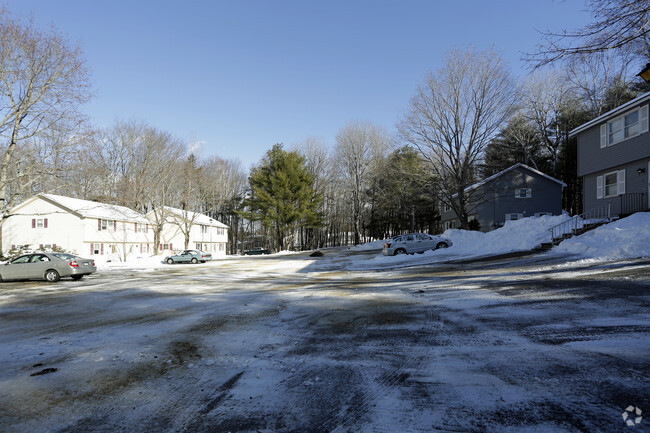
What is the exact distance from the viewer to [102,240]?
39250mm

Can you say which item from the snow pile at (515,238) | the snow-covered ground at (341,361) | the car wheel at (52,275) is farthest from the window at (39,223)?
the snow pile at (515,238)

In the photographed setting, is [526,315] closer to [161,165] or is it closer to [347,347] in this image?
[347,347]

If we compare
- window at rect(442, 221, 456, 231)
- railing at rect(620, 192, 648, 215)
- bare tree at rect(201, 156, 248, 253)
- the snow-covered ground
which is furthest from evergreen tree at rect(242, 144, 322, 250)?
the snow-covered ground

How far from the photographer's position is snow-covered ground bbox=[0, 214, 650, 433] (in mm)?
3096

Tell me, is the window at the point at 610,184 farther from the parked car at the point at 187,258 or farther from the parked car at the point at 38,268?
the parked car at the point at 187,258

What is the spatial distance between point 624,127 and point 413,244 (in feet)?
Result: 43.4

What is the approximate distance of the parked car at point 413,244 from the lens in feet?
74.2

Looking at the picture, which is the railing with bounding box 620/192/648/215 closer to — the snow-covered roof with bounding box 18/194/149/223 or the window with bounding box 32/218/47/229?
the snow-covered roof with bounding box 18/194/149/223

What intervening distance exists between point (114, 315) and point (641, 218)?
64.9 feet

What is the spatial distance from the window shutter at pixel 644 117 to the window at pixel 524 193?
733 inches

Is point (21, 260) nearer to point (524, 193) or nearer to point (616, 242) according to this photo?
point (616, 242)

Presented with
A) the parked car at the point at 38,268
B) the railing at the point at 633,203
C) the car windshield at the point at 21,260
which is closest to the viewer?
the parked car at the point at 38,268

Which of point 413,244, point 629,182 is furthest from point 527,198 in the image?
point 413,244

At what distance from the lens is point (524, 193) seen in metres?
36.8
